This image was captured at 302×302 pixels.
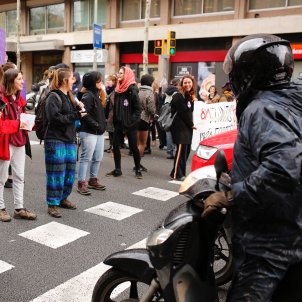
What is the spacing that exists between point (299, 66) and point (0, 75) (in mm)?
15885

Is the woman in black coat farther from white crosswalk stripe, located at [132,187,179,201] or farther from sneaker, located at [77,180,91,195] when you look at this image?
sneaker, located at [77,180,91,195]

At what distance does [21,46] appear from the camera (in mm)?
29469

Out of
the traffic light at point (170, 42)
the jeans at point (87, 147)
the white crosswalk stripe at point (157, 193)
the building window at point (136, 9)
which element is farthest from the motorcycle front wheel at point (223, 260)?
the building window at point (136, 9)

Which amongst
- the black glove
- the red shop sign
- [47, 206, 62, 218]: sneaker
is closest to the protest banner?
[47, 206, 62, 218]: sneaker

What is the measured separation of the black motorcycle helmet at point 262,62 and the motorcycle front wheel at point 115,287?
1218mm

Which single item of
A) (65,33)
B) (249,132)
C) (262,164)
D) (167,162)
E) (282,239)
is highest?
(65,33)

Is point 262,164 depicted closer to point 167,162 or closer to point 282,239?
point 282,239

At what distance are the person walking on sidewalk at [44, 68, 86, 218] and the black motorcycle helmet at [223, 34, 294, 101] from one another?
3.32m

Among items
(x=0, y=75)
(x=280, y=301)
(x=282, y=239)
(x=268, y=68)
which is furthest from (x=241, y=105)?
(x=0, y=75)

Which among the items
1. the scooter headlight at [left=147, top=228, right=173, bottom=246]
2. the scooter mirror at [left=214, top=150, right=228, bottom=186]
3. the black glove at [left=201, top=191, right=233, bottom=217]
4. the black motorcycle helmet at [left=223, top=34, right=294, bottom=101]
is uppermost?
the black motorcycle helmet at [left=223, top=34, right=294, bottom=101]

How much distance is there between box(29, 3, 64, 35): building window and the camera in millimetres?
28016

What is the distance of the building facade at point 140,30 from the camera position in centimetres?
1920

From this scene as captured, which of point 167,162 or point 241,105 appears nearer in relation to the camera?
point 241,105

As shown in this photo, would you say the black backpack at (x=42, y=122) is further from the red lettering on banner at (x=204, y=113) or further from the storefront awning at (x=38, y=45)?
the storefront awning at (x=38, y=45)
